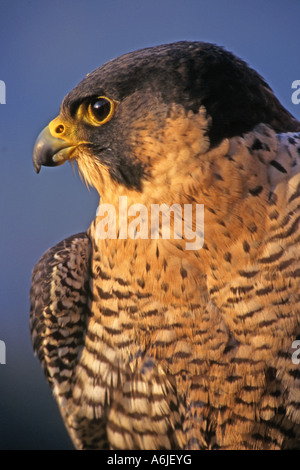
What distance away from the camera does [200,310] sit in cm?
138

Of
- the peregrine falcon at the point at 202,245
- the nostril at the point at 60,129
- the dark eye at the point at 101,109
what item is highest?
the dark eye at the point at 101,109

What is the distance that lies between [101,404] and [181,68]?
1.09 metres

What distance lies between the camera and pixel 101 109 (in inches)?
55.2

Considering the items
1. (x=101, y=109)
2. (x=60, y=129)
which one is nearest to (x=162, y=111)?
(x=101, y=109)

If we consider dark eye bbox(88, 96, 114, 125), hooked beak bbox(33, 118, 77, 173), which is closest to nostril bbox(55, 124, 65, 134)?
hooked beak bbox(33, 118, 77, 173)

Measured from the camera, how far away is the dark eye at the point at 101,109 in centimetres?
140

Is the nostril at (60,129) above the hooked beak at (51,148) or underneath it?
above

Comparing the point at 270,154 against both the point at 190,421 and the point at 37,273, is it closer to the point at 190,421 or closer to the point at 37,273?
the point at 190,421

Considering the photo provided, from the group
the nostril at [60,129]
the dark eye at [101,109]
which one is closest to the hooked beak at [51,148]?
the nostril at [60,129]

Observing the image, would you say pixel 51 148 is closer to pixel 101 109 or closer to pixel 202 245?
pixel 101 109

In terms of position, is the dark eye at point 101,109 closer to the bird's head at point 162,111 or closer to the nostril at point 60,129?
the bird's head at point 162,111

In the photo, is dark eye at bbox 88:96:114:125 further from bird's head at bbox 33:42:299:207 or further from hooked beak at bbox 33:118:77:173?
hooked beak at bbox 33:118:77:173

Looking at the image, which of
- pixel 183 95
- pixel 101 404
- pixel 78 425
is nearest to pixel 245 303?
pixel 183 95

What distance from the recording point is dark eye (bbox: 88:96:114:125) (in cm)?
140
